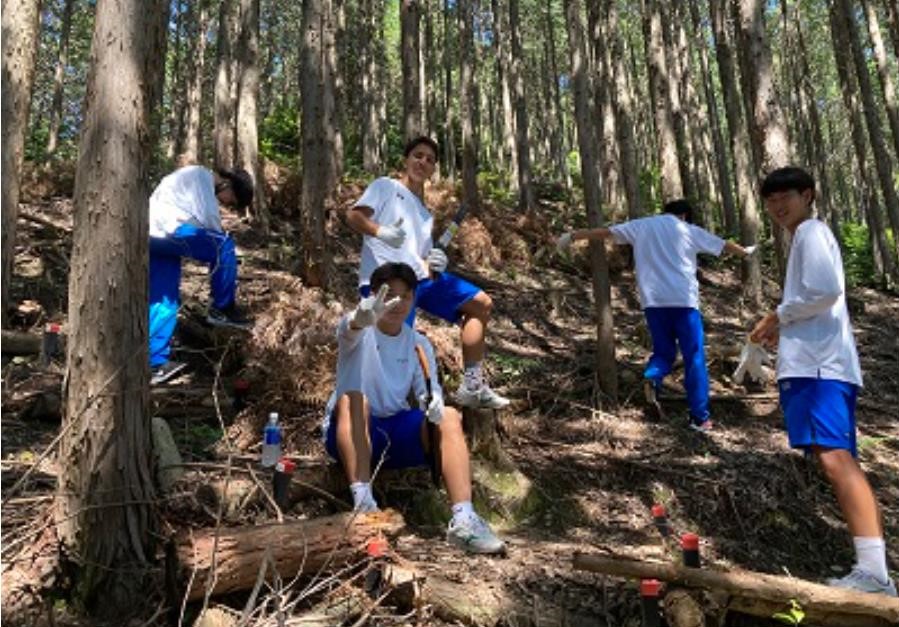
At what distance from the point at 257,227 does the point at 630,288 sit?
18.4 ft

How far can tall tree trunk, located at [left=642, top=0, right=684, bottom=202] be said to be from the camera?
10.9 meters

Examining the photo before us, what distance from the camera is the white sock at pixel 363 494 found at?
11.7 feet

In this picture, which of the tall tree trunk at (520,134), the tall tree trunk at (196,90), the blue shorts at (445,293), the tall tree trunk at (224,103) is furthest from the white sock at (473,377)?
the tall tree trunk at (196,90)

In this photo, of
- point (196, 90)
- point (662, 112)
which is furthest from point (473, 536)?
point (196, 90)

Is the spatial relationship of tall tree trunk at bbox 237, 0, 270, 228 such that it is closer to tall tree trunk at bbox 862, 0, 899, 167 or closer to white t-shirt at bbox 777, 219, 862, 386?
white t-shirt at bbox 777, 219, 862, 386

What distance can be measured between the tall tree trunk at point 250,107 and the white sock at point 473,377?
6.01m

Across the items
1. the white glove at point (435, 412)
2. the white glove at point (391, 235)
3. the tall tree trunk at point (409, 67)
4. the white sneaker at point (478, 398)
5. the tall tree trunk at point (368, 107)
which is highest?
the tall tree trunk at point (368, 107)

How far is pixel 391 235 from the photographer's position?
4.55 m

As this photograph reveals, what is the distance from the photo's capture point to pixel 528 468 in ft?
16.6

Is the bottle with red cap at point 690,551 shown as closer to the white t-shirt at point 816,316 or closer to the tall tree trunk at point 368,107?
the white t-shirt at point 816,316

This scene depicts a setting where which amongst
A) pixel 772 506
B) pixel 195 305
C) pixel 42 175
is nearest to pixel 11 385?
pixel 195 305

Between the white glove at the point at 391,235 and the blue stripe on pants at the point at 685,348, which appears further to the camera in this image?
the blue stripe on pants at the point at 685,348

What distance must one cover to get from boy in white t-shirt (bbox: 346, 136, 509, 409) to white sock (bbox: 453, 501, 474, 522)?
1154 mm

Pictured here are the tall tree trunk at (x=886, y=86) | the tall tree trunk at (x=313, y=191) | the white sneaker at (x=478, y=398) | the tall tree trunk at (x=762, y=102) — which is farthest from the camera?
the tall tree trunk at (x=886, y=86)
